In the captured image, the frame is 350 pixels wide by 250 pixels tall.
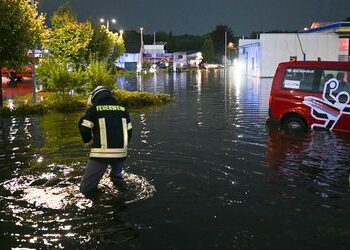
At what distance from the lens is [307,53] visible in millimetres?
51125

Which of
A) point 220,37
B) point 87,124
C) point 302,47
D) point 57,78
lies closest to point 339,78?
point 87,124

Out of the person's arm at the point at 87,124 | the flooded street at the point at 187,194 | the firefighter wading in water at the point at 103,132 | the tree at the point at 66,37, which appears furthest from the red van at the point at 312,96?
the tree at the point at 66,37

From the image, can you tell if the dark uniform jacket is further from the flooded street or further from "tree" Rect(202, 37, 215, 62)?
"tree" Rect(202, 37, 215, 62)

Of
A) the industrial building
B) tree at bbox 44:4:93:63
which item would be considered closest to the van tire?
tree at bbox 44:4:93:63

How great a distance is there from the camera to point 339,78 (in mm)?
13203

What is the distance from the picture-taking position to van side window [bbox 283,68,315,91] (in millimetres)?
13719

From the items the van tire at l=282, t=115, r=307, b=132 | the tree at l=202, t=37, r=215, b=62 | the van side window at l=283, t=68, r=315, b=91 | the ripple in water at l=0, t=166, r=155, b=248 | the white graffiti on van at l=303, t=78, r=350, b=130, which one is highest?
the tree at l=202, t=37, r=215, b=62

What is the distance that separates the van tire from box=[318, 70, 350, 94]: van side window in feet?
3.60

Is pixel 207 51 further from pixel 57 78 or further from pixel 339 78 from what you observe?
pixel 339 78

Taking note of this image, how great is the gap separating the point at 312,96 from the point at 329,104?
523mm

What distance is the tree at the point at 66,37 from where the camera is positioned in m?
30.3

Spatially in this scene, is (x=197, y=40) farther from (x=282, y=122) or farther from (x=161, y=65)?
(x=282, y=122)

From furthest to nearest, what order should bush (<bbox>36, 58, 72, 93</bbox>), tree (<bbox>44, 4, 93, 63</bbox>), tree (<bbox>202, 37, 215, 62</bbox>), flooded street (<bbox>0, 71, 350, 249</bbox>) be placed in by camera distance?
tree (<bbox>202, 37, 215, 62</bbox>), tree (<bbox>44, 4, 93, 63</bbox>), bush (<bbox>36, 58, 72, 93</bbox>), flooded street (<bbox>0, 71, 350, 249</bbox>)

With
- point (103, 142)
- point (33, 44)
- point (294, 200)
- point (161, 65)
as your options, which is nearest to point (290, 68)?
point (294, 200)
